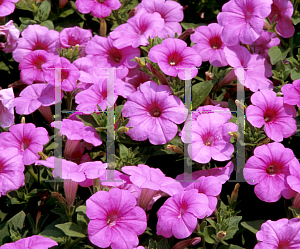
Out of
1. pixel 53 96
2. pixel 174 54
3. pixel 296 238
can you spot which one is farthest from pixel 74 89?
pixel 296 238

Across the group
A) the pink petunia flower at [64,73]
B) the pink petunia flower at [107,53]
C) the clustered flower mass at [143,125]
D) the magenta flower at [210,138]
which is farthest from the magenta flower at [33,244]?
the pink petunia flower at [107,53]

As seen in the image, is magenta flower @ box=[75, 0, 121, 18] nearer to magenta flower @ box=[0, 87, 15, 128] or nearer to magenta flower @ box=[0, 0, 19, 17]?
magenta flower @ box=[0, 0, 19, 17]

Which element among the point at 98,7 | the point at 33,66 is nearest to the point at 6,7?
the point at 33,66

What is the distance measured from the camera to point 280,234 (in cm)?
161

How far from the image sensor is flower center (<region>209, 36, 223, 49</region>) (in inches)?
91.8

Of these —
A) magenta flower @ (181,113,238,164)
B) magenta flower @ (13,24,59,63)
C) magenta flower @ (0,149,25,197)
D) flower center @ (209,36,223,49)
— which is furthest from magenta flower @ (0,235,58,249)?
flower center @ (209,36,223,49)

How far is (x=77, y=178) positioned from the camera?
164 centimetres

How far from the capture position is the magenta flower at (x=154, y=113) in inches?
75.6

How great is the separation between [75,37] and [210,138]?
44.2 inches

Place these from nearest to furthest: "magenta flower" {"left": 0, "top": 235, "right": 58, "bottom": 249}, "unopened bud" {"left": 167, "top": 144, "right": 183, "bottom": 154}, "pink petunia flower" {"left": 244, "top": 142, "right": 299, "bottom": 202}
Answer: "magenta flower" {"left": 0, "top": 235, "right": 58, "bottom": 249} → "pink petunia flower" {"left": 244, "top": 142, "right": 299, "bottom": 202} → "unopened bud" {"left": 167, "top": 144, "right": 183, "bottom": 154}

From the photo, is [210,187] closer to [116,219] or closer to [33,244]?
[116,219]

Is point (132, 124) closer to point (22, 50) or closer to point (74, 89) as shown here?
point (74, 89)

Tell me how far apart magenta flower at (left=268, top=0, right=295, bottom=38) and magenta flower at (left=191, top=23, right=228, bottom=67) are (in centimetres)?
35

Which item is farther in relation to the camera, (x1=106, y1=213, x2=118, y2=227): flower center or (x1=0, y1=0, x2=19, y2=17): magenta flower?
(x1=0, y1=0, x2=19, y2=17): magenta flower
